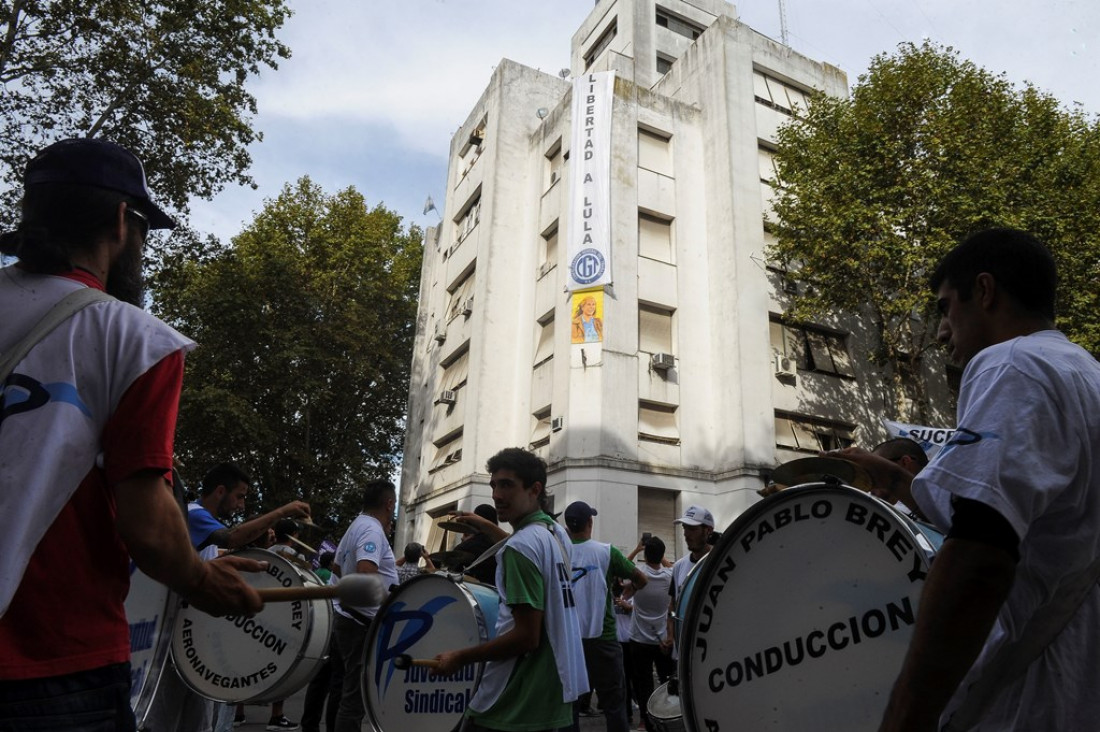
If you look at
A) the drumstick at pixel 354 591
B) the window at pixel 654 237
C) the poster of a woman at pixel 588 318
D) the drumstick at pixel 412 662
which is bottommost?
the drumstick at pixel 354 591

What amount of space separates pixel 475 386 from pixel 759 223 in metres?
9.61

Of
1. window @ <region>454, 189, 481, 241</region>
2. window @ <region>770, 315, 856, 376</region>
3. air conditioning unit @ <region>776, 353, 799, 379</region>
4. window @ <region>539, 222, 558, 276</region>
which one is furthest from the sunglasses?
window @ <region>454, 189, 481, 241</region>

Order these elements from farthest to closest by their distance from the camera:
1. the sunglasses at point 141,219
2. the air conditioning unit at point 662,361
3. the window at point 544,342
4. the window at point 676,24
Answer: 1. the window at point 676,24
2. the window at point 544,342
3. the air conditioning unit at point 662,361
4. the sunglasses at point 141,219

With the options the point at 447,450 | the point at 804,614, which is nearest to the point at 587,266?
the point at 447,450

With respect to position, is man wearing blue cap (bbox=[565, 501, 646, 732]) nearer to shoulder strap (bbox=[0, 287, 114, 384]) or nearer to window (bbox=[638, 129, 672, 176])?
shoulder strap (bbox=[0, 287, 114, 384])

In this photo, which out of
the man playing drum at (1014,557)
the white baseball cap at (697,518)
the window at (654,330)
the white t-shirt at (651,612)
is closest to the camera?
the man playing drum at (1014,557)

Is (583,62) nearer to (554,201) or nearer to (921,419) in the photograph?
(554,201)

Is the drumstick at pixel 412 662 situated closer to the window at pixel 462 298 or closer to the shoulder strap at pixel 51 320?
the shoulder strap at pixel 51 320

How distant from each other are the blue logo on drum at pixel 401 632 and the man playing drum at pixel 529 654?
3.91ft

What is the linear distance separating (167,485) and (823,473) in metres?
1.77

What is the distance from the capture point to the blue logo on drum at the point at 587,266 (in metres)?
21.7

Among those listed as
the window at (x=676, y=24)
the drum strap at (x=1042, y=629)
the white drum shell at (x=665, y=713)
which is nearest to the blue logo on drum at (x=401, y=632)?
the white drum shell at (x=665, y=713)

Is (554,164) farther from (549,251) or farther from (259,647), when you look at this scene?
(259,647)

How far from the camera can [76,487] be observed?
5.60ft
